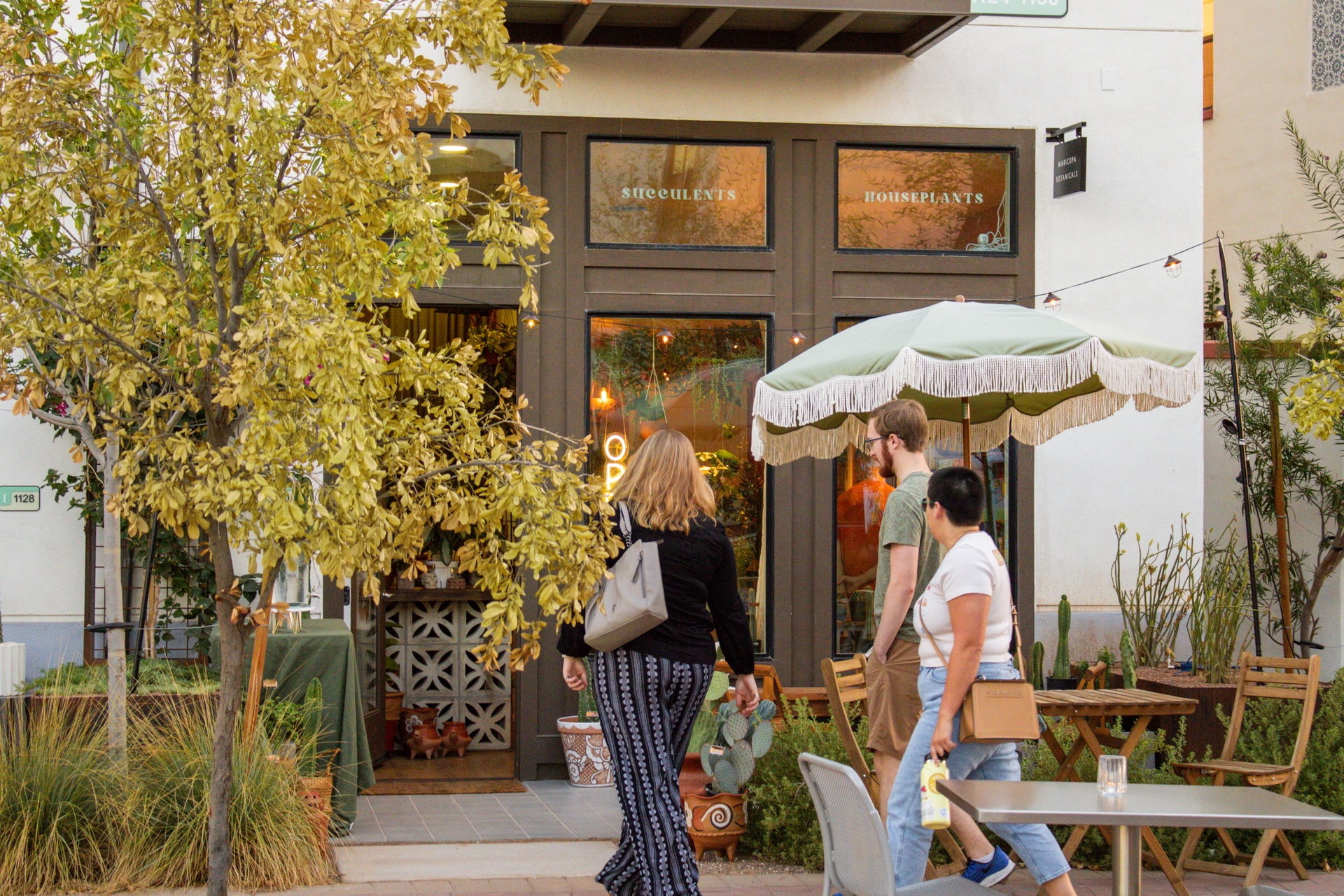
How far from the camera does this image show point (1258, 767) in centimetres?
575

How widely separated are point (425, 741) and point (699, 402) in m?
2.94

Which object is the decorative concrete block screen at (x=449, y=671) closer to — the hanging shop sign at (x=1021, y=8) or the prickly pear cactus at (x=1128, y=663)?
the prickly pear cactus at (x=1128, y=663)

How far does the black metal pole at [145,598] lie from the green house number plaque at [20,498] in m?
0.72

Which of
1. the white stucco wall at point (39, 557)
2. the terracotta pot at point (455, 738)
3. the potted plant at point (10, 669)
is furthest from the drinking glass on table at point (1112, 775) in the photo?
the white stucco wall at point (39, 557)

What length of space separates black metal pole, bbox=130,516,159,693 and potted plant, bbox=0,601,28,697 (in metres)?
0.56

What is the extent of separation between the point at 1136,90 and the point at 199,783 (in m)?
7.24

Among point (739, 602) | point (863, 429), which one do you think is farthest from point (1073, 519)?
point (739, 602)

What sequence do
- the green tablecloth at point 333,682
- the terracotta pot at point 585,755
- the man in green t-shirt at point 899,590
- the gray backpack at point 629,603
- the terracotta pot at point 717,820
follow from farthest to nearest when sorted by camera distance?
1. the terracotta pot at point 585,755
2. the green tablecloth at point 333,682
3. the terracotta pot at point 717,820
4. the man in green t-shirt at point 899,590
5. the gray backpack at point 629,603

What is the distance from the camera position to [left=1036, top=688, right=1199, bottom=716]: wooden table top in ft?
18.2

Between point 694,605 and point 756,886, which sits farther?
point 756,886

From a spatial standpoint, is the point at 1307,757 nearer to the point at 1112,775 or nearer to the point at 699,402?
the point at 1112,775

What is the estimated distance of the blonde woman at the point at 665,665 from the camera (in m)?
4.63

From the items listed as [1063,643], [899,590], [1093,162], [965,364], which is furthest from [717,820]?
[1093,162]

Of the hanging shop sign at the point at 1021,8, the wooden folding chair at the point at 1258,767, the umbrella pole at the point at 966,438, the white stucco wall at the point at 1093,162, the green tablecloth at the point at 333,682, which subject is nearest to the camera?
the wooden folding chair at the point at 1258,767
